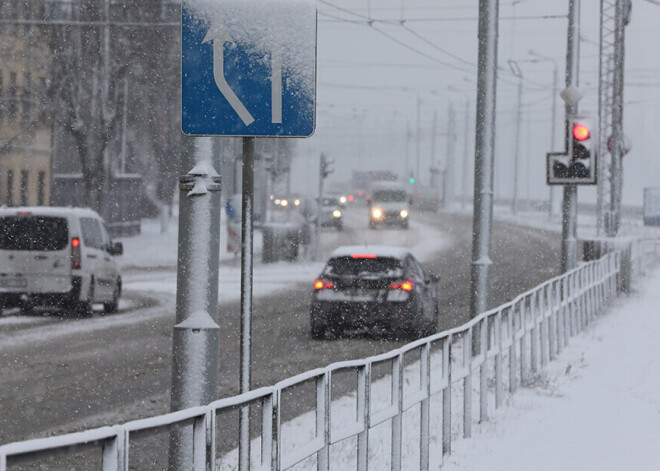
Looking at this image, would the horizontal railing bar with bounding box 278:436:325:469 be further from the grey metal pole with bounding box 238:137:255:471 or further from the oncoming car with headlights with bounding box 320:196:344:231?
the oncoming car with headlights with bounding box 320:196:344:231

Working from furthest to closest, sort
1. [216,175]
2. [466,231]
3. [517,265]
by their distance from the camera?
[466,231] < [517,265] < [216,175]

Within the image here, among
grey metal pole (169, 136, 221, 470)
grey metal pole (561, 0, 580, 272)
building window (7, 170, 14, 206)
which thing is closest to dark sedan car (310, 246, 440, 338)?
grey metal pole (561, 0, 580, 272)

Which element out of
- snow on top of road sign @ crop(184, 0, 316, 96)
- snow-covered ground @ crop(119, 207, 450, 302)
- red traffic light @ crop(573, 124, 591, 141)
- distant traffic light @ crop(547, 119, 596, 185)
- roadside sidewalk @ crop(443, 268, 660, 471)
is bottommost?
snow-covered ground @ crop(119, 207, 450, 302)

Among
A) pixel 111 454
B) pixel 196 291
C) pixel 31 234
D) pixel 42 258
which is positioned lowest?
pixel 42 258

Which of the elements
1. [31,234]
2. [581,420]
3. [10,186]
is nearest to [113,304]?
[31,234]

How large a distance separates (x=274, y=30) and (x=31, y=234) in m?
15.7

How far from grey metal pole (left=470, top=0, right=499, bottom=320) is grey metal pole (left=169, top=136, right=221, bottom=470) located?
833cm

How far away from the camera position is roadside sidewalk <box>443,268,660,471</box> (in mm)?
9164

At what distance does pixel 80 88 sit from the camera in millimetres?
41125

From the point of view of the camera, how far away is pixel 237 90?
5.84m

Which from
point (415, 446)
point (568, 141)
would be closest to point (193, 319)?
point (415, 446)

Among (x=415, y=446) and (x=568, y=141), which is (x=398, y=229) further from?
(x=415, y=446)

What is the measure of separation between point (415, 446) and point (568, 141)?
9.54 m

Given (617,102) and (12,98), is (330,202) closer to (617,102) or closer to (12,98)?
(12,98)
